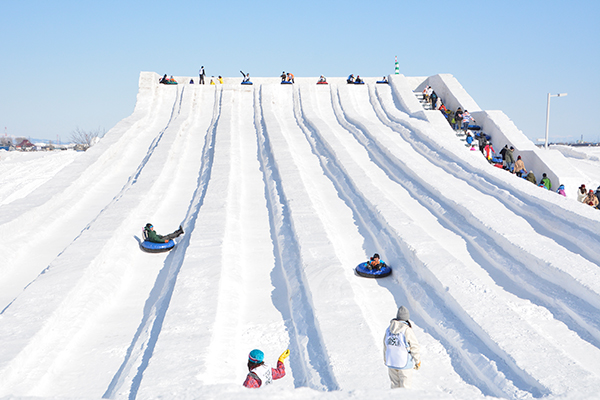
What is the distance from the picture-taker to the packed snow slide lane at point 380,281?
4.71 metres

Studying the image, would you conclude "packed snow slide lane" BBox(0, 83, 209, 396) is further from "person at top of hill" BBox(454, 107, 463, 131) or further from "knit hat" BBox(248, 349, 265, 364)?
"person at top of hill" BBox(454, 107, 463, 131)

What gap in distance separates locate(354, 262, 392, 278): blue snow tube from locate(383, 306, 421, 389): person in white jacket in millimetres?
3093

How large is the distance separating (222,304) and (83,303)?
188cm

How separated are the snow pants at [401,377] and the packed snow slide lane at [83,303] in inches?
111

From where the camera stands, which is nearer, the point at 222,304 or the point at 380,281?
the point at 222,304

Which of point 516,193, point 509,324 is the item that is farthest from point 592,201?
point 509,324

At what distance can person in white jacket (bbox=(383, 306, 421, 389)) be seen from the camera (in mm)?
3824

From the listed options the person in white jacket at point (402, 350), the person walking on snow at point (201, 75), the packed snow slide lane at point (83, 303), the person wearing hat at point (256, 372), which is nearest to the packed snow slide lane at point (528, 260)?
the person in white jacket at point (402, 350)

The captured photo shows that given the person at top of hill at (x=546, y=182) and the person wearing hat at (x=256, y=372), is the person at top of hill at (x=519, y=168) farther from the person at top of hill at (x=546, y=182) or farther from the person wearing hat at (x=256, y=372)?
the person wearing hat at (x=256, y=372)

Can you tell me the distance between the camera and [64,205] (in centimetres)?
1057

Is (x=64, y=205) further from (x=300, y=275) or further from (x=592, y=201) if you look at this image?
(x=592, y=201)

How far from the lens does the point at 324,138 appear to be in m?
15.6

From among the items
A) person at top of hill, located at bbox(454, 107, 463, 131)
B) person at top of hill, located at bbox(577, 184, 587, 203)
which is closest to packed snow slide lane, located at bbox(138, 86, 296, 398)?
person at top of hill, located at bbox(577, 184, 587, 203)

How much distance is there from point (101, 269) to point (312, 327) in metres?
3.71
